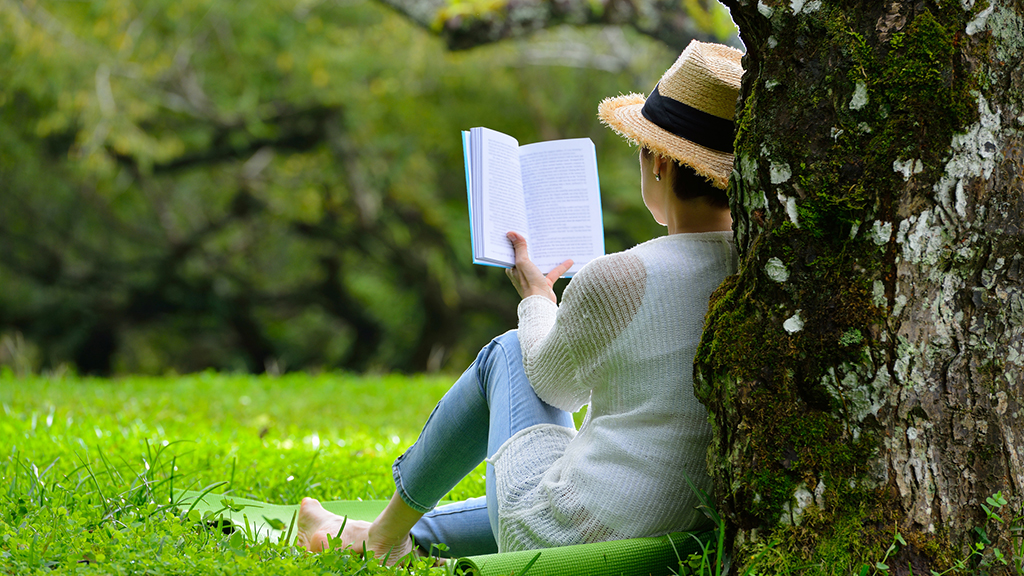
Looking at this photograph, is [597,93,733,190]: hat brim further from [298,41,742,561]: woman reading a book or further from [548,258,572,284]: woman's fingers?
[548,258,572,284]: woman's fingers

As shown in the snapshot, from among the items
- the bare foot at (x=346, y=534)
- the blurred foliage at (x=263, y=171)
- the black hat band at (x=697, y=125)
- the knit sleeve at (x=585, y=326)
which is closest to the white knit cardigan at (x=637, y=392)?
the knit sleeve at (x=585, y=326)

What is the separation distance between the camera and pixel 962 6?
57.1 inches

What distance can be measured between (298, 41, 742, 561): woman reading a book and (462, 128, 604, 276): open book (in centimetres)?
29

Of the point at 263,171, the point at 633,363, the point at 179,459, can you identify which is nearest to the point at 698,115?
the point at 633,363

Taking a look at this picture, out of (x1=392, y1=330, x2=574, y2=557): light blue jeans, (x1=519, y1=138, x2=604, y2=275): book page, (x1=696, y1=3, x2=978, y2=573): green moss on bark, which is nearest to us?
(x1=696, y1=3, x2=978, y2=573): green moss on bark

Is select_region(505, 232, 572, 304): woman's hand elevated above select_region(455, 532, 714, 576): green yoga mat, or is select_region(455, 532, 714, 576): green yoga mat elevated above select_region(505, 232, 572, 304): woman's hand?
select_region(505, 232, 572, 304): woman's hand

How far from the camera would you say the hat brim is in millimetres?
1745

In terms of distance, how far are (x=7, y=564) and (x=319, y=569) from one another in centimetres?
56

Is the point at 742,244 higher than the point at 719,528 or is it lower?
higher

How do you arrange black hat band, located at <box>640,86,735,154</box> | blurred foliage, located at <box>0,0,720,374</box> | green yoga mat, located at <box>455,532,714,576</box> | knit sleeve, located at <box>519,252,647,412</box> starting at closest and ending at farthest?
green yoga mat, located at <box>455,532,714,576</box> < knit sleeve, located at <box>519,252,647,412</box> < black hat band, located at <box>640,86,735,154</box> < blurred foliage, located at <box>0,0,720,374</box>

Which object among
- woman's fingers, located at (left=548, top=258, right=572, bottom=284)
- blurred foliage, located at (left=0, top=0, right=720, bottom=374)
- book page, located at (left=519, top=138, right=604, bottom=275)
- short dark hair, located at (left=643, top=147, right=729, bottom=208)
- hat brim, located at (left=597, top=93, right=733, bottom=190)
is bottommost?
blurred foliage, located at (left=0, top=0, right=720, bottom=374)

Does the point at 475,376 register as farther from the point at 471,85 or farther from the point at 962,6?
the point at 471,85

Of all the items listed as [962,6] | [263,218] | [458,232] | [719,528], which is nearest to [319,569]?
[719,528]

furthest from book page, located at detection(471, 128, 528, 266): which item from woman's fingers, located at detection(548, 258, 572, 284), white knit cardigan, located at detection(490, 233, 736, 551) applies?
white knit cardigan, located at detection(490, 233, 736, 551)
